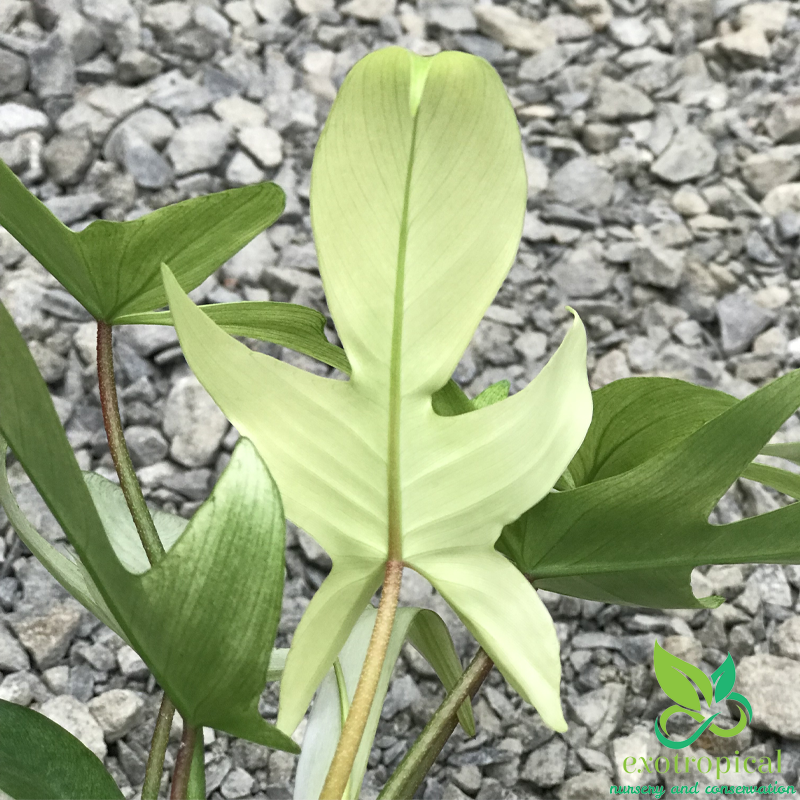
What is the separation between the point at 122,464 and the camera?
395mm

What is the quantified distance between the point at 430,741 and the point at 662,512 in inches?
6.0

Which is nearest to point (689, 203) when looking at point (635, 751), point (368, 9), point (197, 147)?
point (368, 9)

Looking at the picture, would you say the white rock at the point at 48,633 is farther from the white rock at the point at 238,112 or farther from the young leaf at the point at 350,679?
the white rock at the point at 238,112

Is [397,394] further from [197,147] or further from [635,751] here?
[197,147]

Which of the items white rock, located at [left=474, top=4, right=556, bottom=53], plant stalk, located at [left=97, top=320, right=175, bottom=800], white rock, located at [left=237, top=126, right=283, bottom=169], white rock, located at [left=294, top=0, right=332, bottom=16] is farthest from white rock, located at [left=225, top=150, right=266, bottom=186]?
plant stalk, located at [left=97, top=320, right=175, bottom=800]

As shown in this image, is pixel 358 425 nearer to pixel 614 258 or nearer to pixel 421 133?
pixel 421 133

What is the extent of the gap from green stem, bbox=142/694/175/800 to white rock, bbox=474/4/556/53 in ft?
4.13

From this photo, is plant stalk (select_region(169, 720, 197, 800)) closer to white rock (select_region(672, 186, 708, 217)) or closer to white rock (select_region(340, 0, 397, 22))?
white rock (select_region(672, 186, 708, 217))

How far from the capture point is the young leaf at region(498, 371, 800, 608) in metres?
0.32

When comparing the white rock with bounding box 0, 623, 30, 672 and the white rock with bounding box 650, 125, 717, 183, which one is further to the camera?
the white rock with bounding box 650, 125, 717, 183

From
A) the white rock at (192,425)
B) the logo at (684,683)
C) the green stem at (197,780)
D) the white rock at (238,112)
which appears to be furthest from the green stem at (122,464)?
the white rock at (238,112)

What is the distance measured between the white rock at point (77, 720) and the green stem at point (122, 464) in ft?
1.00

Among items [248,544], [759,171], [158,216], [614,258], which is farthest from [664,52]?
[248,544]

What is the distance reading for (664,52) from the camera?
140 cm
